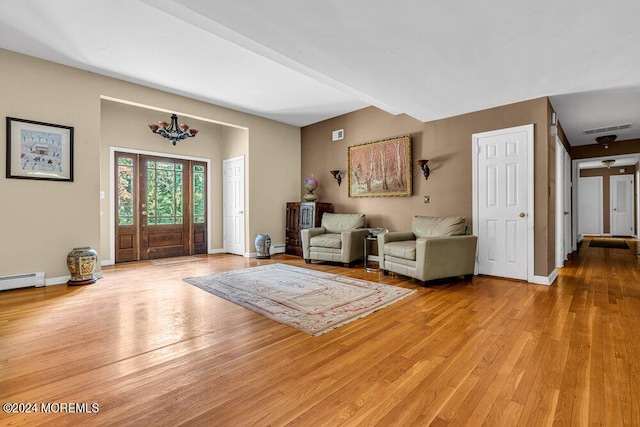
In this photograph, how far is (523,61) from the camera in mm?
2959

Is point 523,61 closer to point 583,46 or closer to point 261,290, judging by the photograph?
point 583,46

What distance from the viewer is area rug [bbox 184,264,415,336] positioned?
2.66 meters

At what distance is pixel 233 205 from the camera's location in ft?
21.7

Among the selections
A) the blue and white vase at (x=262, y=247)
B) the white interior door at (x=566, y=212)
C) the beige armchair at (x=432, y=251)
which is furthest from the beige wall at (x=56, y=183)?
the white interior door at (x=566, y=212)

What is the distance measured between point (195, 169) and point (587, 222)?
13.1 meters

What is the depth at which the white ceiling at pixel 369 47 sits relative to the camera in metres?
2.25

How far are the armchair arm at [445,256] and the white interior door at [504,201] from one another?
1.45 ft

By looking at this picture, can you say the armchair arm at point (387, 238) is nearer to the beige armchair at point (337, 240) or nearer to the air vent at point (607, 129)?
the beige armchair at point (337, 240)

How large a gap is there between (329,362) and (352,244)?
10.3 ft

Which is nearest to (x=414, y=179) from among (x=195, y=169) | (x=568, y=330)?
(x=568, y=330)

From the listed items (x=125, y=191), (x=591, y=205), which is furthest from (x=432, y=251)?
(x=591, y=205)

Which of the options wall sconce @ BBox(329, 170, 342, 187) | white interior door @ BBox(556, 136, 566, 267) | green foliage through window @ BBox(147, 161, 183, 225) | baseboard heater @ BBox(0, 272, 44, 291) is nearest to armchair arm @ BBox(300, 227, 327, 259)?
wall sconce @ BBox(329, 170, 342, 187)

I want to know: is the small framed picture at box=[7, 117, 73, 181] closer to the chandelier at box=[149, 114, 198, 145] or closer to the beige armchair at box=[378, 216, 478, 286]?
the chandelier at box=[149, 114, 198, 145]

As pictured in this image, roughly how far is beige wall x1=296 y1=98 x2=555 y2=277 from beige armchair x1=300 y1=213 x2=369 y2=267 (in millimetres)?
417
